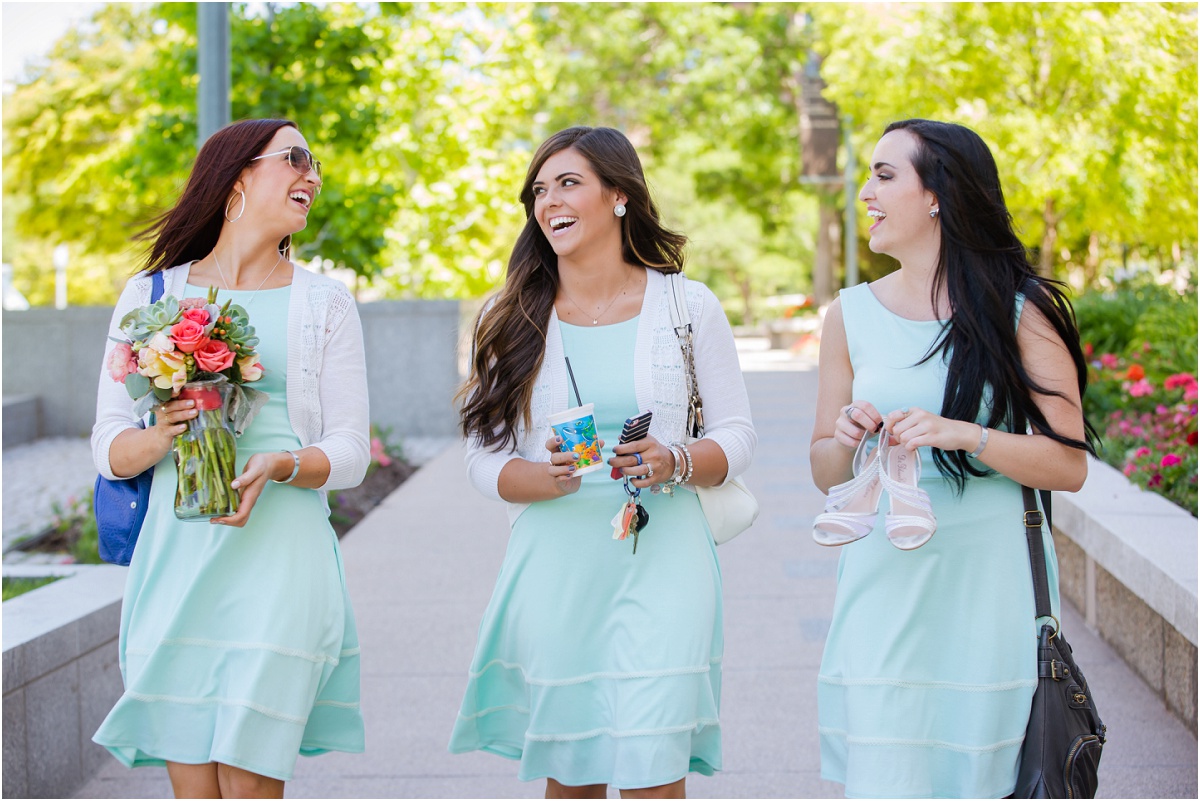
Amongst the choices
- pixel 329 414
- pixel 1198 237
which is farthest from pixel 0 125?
pixel 329 414

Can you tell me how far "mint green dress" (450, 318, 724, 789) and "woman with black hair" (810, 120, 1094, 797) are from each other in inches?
14.1

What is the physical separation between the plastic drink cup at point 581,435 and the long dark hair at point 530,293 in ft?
1.23

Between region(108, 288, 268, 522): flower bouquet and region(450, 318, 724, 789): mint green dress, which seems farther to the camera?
region(450, 318, 724, 789): mint green dress

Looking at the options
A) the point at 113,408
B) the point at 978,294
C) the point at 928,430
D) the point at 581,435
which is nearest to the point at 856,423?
the point at 928,430

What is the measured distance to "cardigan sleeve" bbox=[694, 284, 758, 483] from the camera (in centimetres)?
321

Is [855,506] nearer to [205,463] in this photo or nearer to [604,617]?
[604,617]

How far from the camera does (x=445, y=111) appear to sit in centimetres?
1698

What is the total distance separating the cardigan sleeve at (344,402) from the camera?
3088 millimetres

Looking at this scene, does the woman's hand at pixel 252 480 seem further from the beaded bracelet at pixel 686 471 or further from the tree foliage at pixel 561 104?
the tree foliage at pixel 561 104

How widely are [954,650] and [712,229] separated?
127 feet

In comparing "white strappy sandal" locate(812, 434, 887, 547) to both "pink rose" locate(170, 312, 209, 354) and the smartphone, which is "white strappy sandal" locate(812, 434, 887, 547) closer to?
the smartphone

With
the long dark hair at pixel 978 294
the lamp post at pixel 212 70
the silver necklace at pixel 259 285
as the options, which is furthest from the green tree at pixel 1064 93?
the silver necklace at pixel 259 285

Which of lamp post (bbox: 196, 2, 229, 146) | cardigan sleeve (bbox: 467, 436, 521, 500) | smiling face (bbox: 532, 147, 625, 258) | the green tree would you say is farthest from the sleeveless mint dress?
the green tree

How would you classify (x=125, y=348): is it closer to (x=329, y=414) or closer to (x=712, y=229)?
(x=329, y=414)
